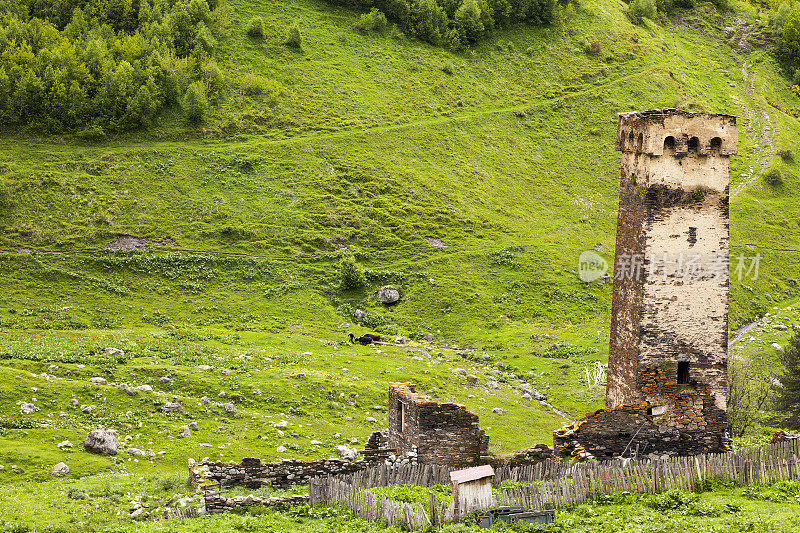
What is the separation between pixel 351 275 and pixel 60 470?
3494cm

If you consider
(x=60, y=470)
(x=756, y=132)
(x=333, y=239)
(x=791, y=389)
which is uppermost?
(x=756, y=132)

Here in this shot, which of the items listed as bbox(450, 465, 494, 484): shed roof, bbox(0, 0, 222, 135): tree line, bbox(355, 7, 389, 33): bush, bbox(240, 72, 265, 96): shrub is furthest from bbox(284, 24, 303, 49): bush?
bbox(450, 465, 494, 484): shed roof

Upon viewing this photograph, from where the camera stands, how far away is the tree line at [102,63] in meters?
80.3

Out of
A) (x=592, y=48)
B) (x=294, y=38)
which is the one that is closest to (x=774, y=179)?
(x=592, y=48)

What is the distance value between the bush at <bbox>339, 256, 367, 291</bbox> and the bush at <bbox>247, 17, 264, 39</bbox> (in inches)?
1599

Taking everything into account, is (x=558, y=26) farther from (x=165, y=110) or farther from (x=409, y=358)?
(x=409, y=358)

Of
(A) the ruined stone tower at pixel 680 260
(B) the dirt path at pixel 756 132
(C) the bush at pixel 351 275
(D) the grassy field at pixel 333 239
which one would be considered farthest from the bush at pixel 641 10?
(A) the ruined stone tower at pixel 680 260

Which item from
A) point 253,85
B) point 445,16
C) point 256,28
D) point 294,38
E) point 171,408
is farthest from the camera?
point 445,16

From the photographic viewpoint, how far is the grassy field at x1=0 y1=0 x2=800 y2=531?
4225cm

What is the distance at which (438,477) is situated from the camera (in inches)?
1088

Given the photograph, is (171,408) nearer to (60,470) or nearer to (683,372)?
(60,470)

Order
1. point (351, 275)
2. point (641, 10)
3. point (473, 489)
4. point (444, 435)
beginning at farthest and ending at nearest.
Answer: point (641, 10)
point (351, 275)
point (444, 435)
point (473, 489)

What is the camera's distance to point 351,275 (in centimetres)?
6731

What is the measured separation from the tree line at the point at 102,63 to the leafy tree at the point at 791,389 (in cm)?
5480
